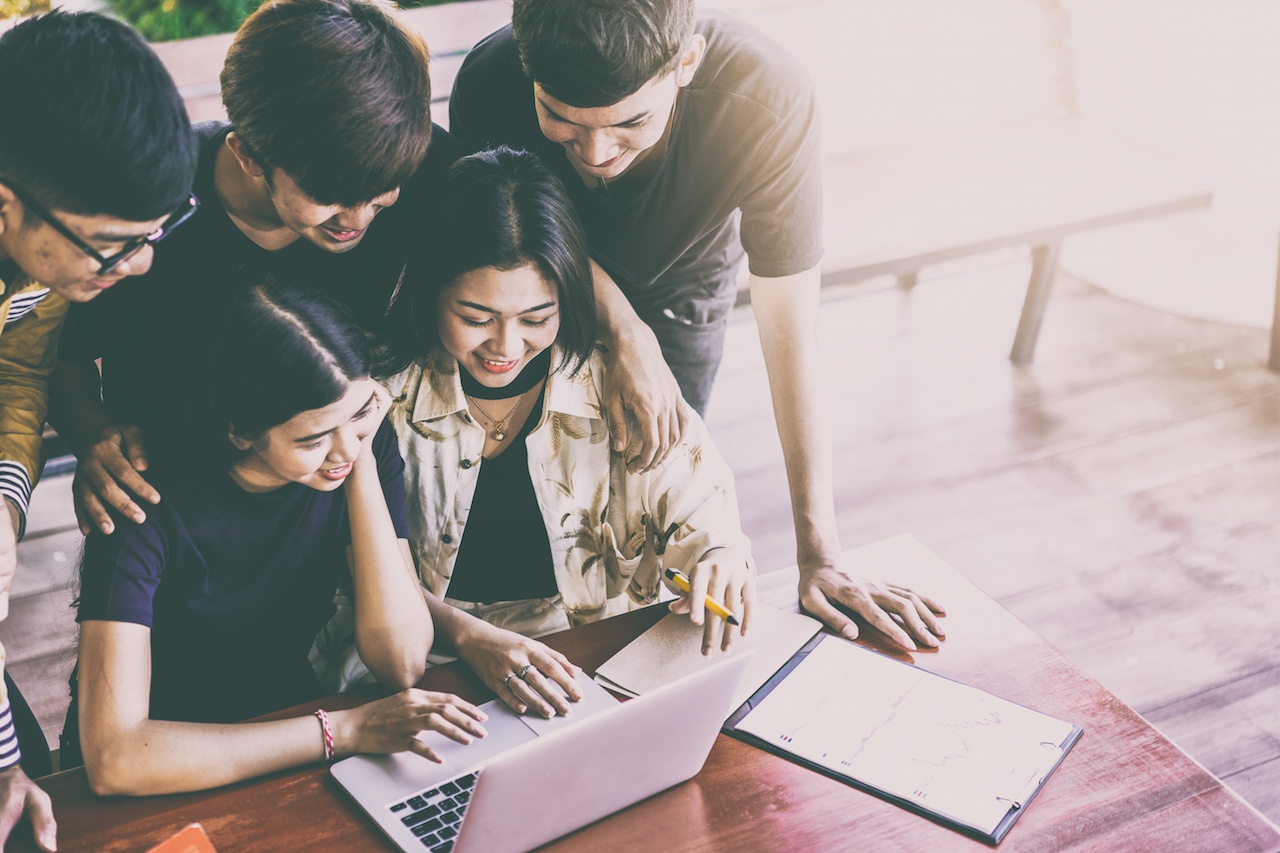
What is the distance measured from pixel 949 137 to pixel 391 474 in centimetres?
253

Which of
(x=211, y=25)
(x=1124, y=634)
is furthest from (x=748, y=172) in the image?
(x=211, y=25)

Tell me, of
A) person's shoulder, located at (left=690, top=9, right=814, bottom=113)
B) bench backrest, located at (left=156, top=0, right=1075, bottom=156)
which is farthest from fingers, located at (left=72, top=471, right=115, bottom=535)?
bench backrest, located at (left=156, top=0, right=1075, bottom=156)

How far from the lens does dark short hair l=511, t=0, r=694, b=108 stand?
130 centimetres

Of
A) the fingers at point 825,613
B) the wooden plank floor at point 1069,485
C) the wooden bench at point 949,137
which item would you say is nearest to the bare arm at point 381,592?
the fingers at point 825,613

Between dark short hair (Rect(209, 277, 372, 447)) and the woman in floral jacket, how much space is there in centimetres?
21

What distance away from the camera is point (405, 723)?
1190mm

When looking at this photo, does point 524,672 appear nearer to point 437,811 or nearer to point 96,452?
point 437,811

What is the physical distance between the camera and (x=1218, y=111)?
3467 millimetres

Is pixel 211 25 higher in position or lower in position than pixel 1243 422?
higher

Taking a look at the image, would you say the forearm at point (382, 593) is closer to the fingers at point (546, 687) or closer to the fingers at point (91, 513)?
the fingers at point (546, 687)

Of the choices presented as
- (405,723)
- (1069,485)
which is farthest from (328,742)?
(1069,485)

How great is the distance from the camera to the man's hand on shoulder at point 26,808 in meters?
1.09

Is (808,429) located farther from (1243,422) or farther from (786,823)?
(1243,422)

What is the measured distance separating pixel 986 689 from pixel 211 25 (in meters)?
3.44
